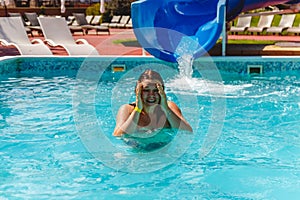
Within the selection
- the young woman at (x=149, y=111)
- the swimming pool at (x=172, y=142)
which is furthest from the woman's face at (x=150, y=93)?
the swimming pool at (x=172, y=142)

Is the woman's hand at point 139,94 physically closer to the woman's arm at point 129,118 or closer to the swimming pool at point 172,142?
the woman's arm at point 129,118

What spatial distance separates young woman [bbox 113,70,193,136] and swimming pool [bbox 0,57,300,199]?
0.20 metres

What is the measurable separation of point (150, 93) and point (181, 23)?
5.68 meters

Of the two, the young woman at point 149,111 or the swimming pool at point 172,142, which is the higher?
the young woman at point 149,111

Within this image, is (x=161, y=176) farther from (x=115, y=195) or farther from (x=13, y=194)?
(x=13, y=194)

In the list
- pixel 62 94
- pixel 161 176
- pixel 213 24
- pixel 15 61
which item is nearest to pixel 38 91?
pixel 62 94

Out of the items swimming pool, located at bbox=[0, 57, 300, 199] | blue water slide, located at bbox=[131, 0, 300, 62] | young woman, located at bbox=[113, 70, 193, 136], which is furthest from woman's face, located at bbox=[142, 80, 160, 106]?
blue water slide, located at bbox=[131, 0, 300, 62]

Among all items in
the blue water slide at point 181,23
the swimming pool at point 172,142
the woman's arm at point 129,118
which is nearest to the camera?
the swimming pool at point 172,142

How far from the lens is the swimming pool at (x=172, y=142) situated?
3.40m

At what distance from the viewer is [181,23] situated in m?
8.92

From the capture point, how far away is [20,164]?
387 centimetres

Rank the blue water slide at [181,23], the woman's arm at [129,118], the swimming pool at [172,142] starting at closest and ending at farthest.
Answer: the swimming pool at [172,142]
the woman's arm at [129,118]
the blue water slide at [181,23]

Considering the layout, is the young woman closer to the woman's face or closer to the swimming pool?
the woman's face

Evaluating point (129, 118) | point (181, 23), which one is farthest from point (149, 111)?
point (181, 23)
